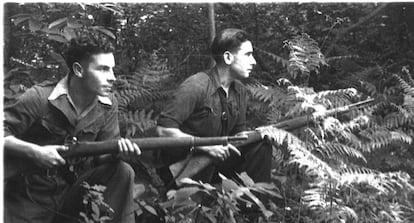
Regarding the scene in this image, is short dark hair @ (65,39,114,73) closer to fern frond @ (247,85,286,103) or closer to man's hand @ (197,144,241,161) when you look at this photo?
man's hand @ (197,144,241,161)

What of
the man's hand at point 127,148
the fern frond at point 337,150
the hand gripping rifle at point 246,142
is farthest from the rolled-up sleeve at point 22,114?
the fern frond at point 337,150

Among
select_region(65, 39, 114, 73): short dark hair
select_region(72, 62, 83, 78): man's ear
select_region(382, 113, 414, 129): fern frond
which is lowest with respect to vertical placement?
select_region(382, 113, 414, 129): fern frond

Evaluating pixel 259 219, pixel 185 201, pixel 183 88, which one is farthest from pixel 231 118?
pixel 185 201

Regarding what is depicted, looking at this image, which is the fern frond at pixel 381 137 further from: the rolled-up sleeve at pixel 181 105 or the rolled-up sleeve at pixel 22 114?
the rolled-up sleeve at pixel 22 114

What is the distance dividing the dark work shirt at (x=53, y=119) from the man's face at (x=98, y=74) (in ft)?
0.36

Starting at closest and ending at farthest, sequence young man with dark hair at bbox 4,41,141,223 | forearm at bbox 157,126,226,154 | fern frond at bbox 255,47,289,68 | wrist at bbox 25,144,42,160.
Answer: wrist at bbox 25,144,42,160
young man with dark hair at bbox 4,41,141,223
forearm at bbox 157,126,226,154
fern frond at bbox 255,47,289,68

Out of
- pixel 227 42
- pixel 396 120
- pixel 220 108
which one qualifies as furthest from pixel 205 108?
pixel 396 120

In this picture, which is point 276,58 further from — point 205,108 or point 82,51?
point 82,51

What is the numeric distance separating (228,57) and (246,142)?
629 millimetres

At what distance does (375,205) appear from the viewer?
508cm

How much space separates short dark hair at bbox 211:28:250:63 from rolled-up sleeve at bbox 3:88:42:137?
1.38m

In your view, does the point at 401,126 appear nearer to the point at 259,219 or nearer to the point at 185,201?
the point at 259,219

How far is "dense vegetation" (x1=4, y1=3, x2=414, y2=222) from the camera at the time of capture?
16.4 feet

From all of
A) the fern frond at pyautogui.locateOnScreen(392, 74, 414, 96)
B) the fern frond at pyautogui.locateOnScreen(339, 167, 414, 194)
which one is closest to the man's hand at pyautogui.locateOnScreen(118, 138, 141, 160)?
the fern frond at pyautogui.locateOnScreen(339, 167, 414, 194)
